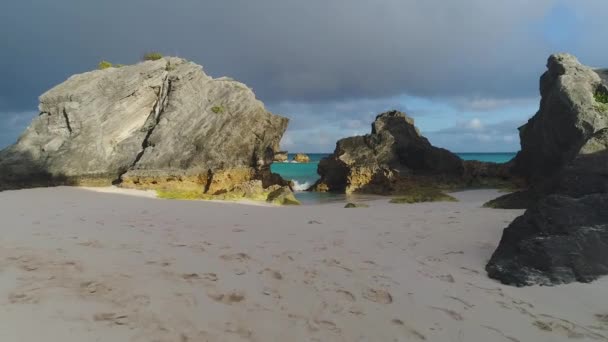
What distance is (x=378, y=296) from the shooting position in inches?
152

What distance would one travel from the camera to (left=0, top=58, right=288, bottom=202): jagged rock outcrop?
1806 centimetres

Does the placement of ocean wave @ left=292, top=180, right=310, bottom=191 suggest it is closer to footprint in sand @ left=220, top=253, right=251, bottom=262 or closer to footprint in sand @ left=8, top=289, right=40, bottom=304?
footprint in sand @ left=220, top=253, right=251, bottom=262

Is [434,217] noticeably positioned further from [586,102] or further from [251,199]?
[251,199]

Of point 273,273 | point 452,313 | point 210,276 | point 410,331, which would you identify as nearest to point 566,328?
point 452,313

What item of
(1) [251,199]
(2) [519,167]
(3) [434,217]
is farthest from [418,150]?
(3) [434,217]

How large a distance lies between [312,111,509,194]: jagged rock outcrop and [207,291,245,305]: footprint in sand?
19.8 metres

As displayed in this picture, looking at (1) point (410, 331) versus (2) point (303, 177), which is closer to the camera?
(1) point (410, 331)

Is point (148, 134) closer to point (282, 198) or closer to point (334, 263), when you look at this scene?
point (282, 198)

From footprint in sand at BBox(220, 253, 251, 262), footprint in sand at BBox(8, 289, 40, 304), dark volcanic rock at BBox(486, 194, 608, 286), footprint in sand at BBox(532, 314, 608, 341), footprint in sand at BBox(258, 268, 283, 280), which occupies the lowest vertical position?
footprint in sand at BBox(532, 314, 608, 341)

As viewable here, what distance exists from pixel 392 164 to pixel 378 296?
75.9 ft

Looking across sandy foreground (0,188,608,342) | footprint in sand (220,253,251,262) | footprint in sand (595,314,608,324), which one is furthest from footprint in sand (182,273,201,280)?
footprint in sand (595,314,608,324)

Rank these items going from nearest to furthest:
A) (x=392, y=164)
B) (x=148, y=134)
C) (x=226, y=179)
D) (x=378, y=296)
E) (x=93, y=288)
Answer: (x=93, y=288)
(x=378, y=296)
(x=226, y=179)
(x=148, y=134)
(x=392, y=164)

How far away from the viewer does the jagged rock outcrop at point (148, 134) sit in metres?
18.1

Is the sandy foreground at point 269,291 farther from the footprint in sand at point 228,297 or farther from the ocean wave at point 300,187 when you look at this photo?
the ocean wave at point 300,187
